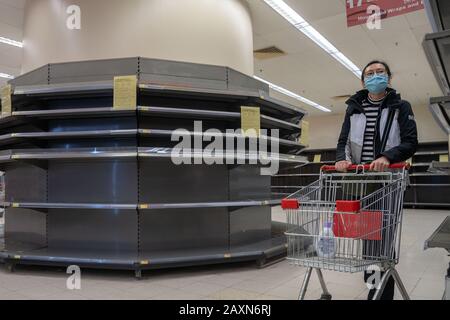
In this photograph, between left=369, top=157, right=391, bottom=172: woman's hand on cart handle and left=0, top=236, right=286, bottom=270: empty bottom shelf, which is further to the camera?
left=0, top=236, right=286, bottom=270: empty bottom shelf

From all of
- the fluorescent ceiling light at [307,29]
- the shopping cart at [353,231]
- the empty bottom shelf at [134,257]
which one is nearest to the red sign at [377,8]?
the fluorescent ceiling light at [307,29]

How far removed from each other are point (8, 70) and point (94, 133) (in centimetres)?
707

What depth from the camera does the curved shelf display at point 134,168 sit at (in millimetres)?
3248

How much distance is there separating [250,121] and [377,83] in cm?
155

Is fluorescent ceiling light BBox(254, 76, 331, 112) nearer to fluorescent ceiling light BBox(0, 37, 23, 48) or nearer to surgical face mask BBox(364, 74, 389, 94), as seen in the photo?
fluorescent ceiling light BBox(0, 37, 23, 48)

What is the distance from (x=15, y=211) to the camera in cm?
400

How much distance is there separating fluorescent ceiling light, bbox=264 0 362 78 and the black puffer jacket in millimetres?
3819

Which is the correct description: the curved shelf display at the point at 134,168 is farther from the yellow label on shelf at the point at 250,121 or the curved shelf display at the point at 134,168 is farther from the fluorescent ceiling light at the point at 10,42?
the fluorescent ceiling light at the point at 10,42

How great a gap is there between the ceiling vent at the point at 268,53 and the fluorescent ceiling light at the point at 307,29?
79 centimetres

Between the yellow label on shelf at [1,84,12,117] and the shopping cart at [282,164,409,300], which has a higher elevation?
the yellow label on shelf at [1,84,12,117]

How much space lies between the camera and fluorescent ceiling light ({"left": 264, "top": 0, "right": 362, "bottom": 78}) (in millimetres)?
5500

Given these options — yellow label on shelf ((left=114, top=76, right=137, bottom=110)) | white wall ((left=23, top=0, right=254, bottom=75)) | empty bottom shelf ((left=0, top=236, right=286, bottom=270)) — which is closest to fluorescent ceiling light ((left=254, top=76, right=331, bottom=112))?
white wall ((left=23, top=0, right=254, bottom=75))
